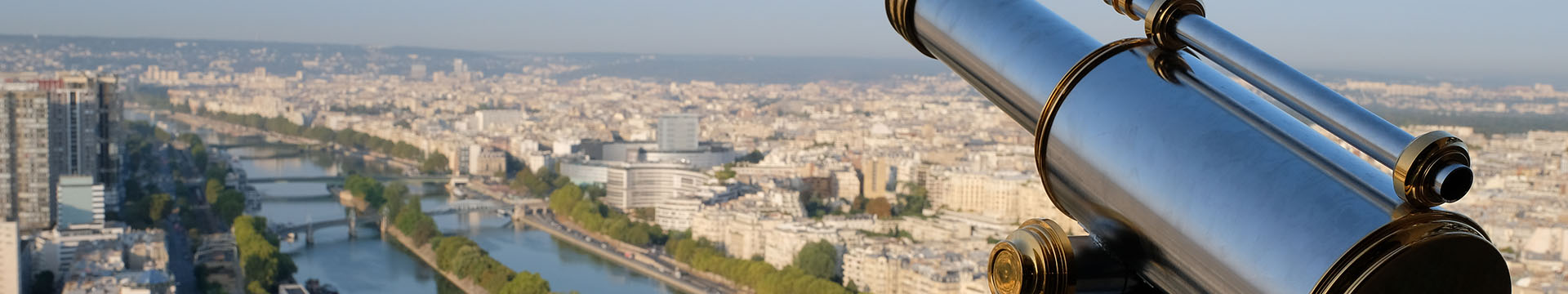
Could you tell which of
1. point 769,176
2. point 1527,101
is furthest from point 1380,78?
point 769,176

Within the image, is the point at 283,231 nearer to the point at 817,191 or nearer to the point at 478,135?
the point at 817,191

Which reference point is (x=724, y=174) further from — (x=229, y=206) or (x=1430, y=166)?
(x=1430, y=166)

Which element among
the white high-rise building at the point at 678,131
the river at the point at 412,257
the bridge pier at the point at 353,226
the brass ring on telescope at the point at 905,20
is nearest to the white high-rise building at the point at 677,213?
the river at the point at 412,257

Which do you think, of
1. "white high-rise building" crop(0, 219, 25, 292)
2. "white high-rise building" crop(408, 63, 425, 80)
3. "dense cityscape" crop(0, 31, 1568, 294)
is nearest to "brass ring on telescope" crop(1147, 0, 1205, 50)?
"dense cityscape" crop(0, 31, 1568, 294)

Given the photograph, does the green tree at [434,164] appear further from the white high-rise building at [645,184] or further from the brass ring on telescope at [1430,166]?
the brass ring on telescope at [1430,166]

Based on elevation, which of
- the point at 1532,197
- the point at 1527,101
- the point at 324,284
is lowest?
the point at 324,284

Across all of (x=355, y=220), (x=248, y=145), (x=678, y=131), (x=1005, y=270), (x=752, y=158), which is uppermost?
(x=1005, y=270)

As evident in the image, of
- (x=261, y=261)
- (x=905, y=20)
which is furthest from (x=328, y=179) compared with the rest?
(x=905, y=20)
